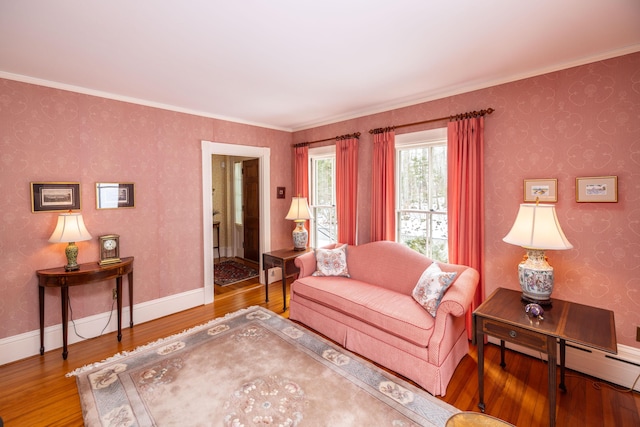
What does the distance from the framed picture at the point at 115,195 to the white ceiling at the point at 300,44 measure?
100 cm

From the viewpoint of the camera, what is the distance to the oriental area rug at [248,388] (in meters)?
2.04

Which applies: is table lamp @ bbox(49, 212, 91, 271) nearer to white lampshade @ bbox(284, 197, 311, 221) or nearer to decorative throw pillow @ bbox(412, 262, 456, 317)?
white lampshade @ bbox(284, 197, 311, 221)

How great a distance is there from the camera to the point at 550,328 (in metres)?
1.93

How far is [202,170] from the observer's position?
13.4 feet

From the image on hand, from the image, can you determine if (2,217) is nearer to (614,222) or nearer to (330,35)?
(330,35)

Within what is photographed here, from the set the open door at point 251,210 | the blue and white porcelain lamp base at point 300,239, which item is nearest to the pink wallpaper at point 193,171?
the blue and white porcelain lamp base at point 300,239

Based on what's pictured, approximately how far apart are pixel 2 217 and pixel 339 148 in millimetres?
3743

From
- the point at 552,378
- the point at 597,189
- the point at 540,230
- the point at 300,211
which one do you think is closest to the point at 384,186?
the point at 300,211

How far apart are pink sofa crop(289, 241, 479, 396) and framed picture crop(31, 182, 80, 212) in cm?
252

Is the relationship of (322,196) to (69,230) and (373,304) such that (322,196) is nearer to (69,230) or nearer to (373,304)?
(373,304)

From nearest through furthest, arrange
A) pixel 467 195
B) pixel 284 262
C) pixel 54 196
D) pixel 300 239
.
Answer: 1. pixel 54 196
2. pixel 467 195
3. pixel 284 262
4. pixel 300 239

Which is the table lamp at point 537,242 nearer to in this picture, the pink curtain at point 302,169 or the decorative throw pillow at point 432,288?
the decorative throw pillow at point 432,288

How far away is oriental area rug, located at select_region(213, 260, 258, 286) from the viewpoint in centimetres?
520

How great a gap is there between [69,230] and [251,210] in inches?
142
